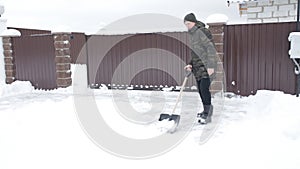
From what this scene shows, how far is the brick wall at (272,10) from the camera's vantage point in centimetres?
764

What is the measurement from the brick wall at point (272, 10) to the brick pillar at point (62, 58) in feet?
16.7

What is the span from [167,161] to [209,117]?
161cm

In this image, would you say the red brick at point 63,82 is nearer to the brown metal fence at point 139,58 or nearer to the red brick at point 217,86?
the brown metal fence at point 139,58

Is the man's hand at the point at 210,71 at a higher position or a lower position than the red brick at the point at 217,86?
higher

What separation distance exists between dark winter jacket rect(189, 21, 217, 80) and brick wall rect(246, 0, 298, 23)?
4.17 meters

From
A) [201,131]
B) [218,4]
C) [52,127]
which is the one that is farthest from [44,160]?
[218,4]

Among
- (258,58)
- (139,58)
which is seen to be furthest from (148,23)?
(258,58)

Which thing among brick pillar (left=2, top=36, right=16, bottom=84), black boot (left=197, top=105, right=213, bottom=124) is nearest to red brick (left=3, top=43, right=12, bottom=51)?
brick pillar (left=2, top=36, right=16, bottom=84)

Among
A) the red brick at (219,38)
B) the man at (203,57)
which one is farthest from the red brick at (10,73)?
the man at (203,57)

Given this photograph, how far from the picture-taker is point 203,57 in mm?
4504

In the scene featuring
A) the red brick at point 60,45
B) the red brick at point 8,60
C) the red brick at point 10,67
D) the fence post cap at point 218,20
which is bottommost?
the red brick at point 10,67

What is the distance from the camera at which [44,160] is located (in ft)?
10.8

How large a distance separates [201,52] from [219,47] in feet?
7.46

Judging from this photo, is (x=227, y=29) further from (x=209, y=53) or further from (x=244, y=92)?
(x=209, y=53)
